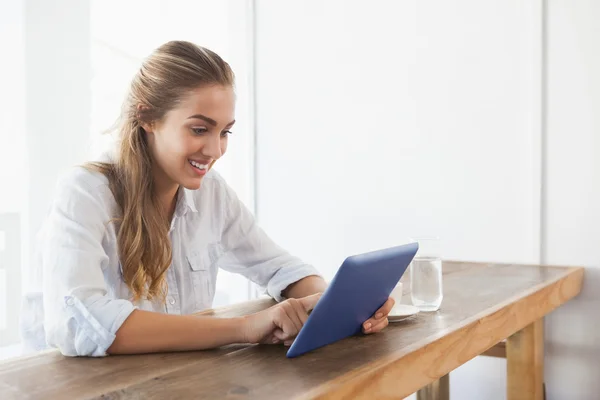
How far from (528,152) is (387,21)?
2.58ft

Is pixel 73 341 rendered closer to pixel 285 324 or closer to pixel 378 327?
pixel 285 324

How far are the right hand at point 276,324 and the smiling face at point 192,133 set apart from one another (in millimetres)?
431

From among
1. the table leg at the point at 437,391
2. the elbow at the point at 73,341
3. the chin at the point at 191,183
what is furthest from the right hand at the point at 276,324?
the table leg at the point at 437,391

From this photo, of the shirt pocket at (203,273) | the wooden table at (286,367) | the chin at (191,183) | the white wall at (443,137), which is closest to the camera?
the wooden table at (286,367)

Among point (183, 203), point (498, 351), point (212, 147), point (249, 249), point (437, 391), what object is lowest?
point (437, 391)

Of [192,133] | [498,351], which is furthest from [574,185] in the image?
[192,133]

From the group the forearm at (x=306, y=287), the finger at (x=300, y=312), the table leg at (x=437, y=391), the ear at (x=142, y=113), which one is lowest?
the table leg at (x=437, y=391)

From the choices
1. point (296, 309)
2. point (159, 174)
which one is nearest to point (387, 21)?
point (159, 174)

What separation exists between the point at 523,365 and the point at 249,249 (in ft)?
3.06

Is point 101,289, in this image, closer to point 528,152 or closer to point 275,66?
point 528,152

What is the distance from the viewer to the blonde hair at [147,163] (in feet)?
4.55

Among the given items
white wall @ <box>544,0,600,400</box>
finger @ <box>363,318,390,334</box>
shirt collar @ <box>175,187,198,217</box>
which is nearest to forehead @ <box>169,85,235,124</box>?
shirt collar @ <box>175,187,198,217</box>

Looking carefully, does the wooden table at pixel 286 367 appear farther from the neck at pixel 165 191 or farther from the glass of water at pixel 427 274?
the neck at pixel 165 191

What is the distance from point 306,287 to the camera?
1619 mm
